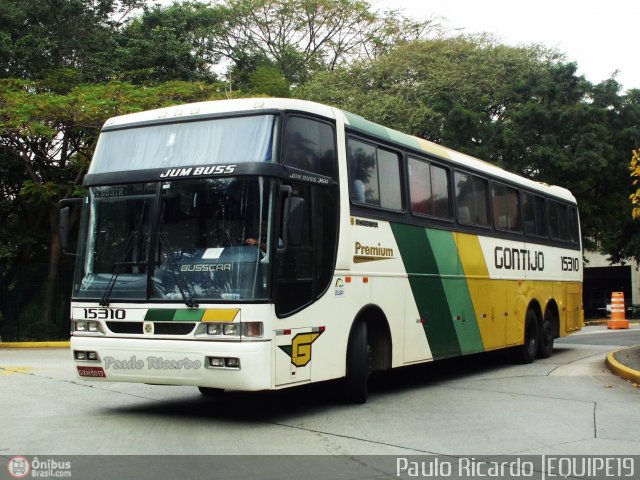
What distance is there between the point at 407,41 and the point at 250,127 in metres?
37.1

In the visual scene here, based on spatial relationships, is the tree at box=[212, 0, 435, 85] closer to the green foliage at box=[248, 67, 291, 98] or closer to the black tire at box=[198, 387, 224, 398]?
the green foliage at box=[248, 67, 291, 98]

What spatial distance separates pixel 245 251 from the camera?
27.8 ft

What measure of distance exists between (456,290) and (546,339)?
4803 millimetres

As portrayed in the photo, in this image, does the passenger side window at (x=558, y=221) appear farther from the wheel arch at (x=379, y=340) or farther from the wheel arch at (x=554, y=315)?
the wheel arch at (x=379, y=340)

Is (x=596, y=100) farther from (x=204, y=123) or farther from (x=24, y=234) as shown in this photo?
(x=204, y=123)

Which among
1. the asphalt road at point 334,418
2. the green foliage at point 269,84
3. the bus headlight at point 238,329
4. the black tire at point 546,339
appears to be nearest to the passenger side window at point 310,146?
the bus headlight at point 238,329

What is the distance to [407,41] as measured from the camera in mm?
44375

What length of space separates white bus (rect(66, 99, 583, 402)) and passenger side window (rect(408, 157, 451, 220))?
0.79 feet

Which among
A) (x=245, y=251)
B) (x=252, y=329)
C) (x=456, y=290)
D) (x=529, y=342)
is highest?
(x=245, y=251)

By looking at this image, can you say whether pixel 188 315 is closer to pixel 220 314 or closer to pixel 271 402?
pixel 220 314

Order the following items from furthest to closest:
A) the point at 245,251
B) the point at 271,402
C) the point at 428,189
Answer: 1. the point at 428,189
2. the point at 271,402
3. the point at 245,251

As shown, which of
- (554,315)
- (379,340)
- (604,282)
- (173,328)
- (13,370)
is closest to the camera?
(173,328)

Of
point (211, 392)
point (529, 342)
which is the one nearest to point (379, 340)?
point (211, 392)

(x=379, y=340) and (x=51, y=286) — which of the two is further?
(x=51, y=286)
